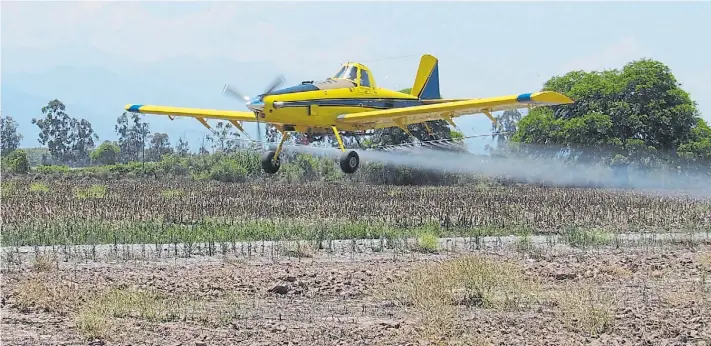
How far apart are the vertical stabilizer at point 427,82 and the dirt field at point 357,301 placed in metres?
5.73

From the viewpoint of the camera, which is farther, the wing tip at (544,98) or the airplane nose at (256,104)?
the airplane nose at (256,104)

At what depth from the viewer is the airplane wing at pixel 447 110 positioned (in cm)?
1992

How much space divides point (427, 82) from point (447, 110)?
4.27 meters

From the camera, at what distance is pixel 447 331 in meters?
13.7

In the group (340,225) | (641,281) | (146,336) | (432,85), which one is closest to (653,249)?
(641,281)

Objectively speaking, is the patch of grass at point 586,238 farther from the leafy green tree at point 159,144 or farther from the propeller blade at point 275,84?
the leafy green tree at point 159,144

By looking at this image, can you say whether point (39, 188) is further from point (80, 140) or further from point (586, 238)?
point (80, 140)

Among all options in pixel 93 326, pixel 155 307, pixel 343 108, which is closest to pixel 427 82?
pixel 343 108

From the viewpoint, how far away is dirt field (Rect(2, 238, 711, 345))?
13.8 metres

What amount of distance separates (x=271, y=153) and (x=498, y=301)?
8.88 meters

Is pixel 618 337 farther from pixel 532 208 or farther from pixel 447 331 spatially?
pixel 532 208

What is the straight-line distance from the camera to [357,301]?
17391 millimetres

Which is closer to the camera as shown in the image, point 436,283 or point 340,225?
point 436,283

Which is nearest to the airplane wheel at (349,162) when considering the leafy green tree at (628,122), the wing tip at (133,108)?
the wing tip at (133,108)
